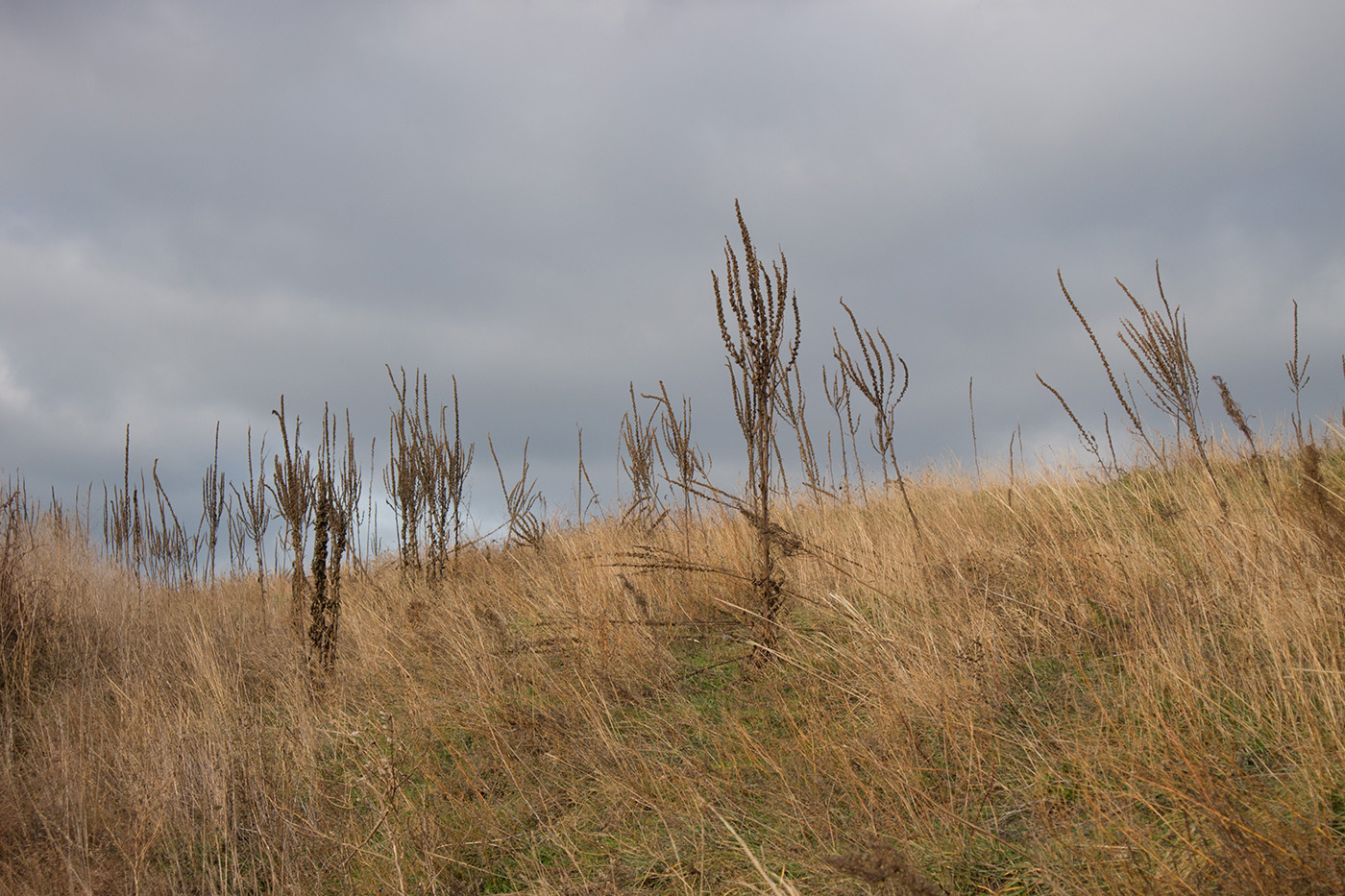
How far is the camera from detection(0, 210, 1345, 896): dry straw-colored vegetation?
217 centimetres

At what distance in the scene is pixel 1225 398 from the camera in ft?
22.0

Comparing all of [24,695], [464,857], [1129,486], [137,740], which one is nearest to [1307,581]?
[464,857]

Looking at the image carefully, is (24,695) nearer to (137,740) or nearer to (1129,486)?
(137,740)

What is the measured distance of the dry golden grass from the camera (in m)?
2.15

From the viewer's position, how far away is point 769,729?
10.4 feet

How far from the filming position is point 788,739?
10.1 ft

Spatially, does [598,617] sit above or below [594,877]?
above

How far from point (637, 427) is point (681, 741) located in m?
6.10

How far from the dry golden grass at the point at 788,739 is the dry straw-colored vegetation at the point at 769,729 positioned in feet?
0.06

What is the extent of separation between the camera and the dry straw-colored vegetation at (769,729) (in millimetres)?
2172

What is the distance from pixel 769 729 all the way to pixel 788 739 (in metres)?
0.12

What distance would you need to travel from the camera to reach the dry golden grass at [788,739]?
2154 mm

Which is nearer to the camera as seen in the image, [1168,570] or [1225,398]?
[1168,570]

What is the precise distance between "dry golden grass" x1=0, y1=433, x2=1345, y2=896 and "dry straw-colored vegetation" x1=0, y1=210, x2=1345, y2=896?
0.02 m
